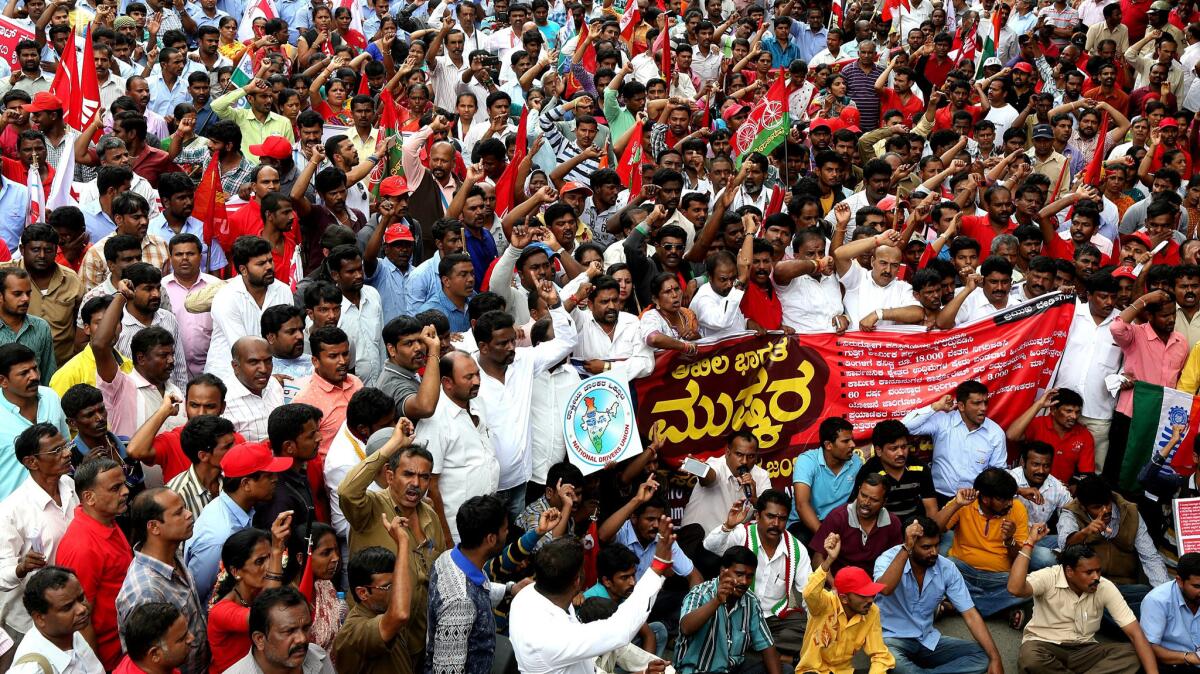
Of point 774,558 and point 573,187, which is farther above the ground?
point 573,187

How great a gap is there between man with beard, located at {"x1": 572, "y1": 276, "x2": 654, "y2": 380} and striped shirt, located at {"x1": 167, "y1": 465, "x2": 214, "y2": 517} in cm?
285

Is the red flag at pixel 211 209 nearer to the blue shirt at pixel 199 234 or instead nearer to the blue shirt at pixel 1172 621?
the blue shirt at pixel 199 234

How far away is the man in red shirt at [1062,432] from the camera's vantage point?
984 centimetres

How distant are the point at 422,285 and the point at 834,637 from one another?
11.6 ft

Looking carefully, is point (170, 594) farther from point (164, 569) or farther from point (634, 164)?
point (634, 164)

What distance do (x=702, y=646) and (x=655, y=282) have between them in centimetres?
249

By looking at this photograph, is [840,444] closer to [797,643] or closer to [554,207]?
[797,643]

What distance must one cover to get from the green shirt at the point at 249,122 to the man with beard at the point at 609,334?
14.2ft

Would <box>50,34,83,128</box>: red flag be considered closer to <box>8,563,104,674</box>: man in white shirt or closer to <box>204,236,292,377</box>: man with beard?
<box>204,236,292,377</box>: man with beard

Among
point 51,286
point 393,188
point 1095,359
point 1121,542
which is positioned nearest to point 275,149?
point 393,188

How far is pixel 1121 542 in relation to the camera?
9.48 metres

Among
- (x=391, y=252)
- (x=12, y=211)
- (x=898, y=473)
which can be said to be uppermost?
(x=12, y=211)

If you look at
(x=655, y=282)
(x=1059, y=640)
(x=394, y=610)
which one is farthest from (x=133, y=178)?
(x=1059, y=640)

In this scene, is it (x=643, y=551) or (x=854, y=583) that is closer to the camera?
(x=854, y=583)
